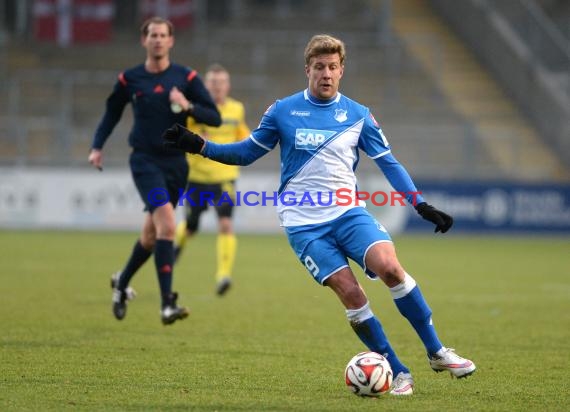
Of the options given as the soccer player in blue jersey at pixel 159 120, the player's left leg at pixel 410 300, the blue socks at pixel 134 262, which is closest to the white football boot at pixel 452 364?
the player's left leg at pixel 410 300

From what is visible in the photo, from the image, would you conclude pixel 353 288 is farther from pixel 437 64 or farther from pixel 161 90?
pixel 437 64

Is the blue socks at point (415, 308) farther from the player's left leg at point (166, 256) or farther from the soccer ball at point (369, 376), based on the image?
the player's left leg at point (166, 256)

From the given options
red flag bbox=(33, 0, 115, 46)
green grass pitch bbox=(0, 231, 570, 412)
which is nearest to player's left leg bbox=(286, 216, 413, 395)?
green grass pitch bbox=(0, 231, 570, 412)

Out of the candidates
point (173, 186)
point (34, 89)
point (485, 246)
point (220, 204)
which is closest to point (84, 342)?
point (173, 186)

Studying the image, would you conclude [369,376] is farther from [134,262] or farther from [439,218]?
[134,262]

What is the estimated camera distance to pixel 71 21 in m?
28.3

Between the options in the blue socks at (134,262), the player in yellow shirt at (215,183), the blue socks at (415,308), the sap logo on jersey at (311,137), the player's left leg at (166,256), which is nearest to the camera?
the blue socks at (415,308)

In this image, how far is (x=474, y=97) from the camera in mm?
28953

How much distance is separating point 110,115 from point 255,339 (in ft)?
8.26

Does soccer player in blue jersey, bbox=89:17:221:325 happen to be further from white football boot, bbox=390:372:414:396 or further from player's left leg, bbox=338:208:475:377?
white football boot, bbox=390:372:414:396

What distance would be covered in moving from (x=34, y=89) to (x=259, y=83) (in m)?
5.31

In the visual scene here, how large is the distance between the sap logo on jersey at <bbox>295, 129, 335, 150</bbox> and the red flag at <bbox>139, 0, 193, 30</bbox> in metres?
21.9

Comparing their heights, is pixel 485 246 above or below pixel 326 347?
below

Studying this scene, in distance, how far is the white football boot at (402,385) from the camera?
23.5ft
